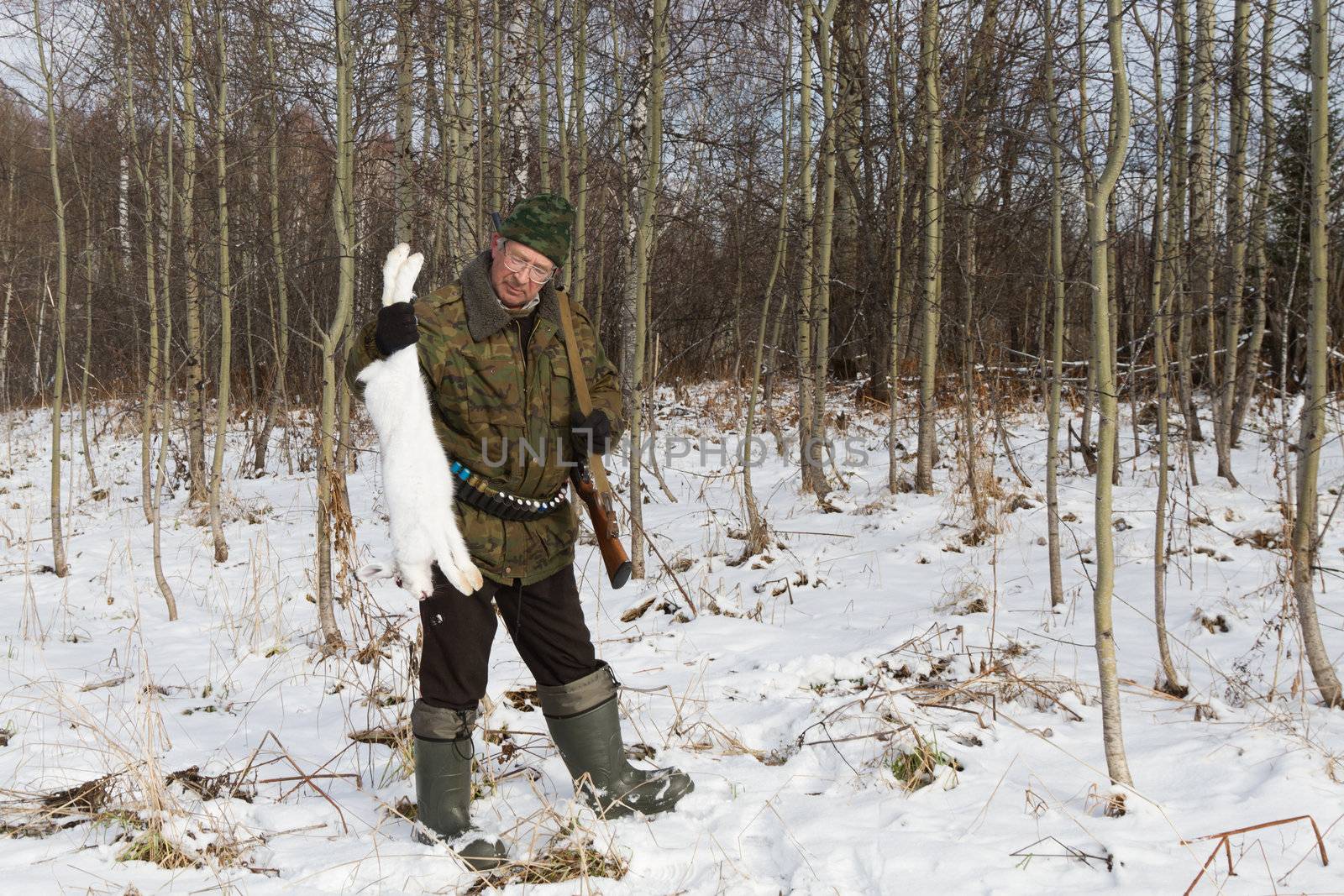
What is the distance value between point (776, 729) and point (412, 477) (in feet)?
5.90

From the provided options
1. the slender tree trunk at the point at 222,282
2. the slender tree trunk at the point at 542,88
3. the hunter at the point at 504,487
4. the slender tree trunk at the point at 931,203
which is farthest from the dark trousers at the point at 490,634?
the slender tree trunk at the point at 222,282

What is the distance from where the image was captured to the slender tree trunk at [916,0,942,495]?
21.3 feet

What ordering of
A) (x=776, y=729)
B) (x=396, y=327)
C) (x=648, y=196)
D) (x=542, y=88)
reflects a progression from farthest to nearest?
(x=542, y=88), (x=648, y=196), (x=776, y=729), (x=396, y=327)

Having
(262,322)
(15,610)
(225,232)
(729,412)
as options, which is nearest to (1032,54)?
(225,232)

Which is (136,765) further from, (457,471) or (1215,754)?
(1215,754)

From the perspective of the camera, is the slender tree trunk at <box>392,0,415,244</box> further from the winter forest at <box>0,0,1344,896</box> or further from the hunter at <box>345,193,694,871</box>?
the hunter at <box>345,193,694,871</box>

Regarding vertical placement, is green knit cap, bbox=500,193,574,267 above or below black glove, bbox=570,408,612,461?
above

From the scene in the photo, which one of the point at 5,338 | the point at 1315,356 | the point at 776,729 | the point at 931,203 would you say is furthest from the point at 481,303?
the point at 5,338

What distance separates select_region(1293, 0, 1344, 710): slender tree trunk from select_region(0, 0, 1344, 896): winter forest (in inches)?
0.5

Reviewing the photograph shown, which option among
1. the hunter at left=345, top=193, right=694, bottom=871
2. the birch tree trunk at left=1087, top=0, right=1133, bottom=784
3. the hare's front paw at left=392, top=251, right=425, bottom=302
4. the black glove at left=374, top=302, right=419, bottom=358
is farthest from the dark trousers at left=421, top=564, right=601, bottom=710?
the birch tree trunk at left=1087, top=0, right=1133, bottom=784

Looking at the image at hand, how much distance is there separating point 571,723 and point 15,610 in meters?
5.20

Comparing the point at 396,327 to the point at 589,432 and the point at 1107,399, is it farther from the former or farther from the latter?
the point at 1107,399

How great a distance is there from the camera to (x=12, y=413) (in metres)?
16.8

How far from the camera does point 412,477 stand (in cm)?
246
